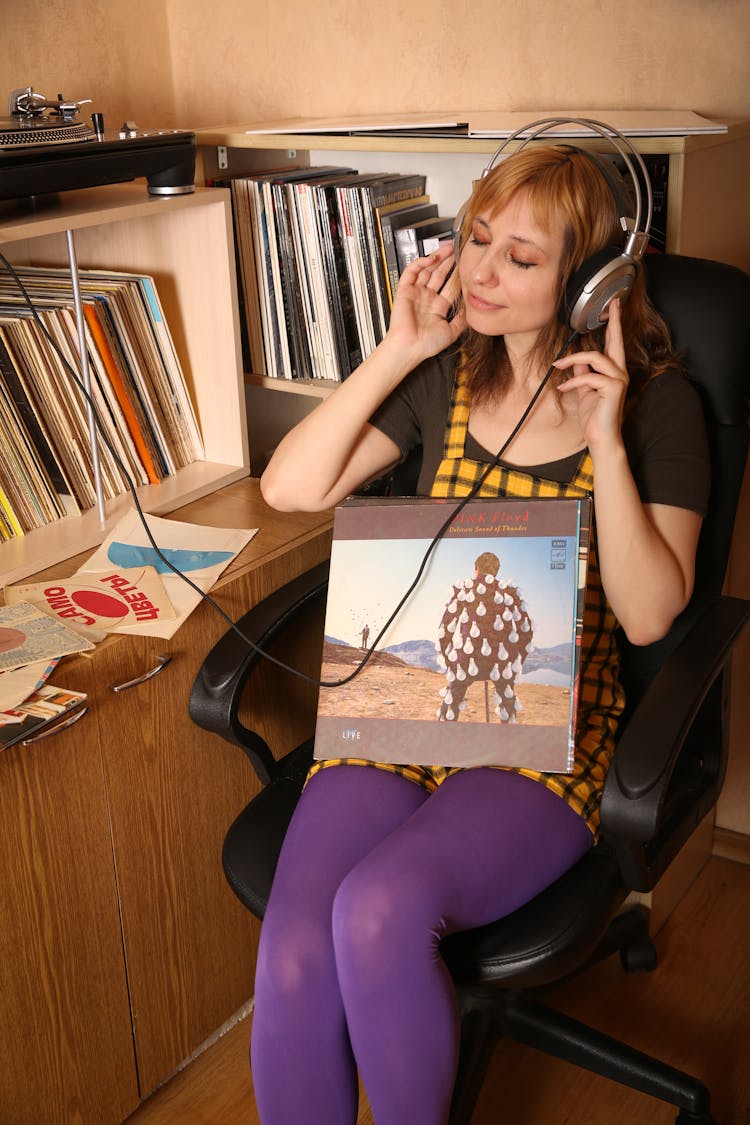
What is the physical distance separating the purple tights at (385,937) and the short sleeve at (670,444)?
1.26ft

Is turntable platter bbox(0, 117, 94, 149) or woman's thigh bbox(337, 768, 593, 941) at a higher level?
turntable platter bbox(0, 117, 94, 149)

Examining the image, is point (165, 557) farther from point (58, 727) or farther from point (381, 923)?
point (381, 923)

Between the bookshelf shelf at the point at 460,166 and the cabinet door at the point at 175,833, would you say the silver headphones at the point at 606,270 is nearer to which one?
the bookshelf shelf at the point at 460,166

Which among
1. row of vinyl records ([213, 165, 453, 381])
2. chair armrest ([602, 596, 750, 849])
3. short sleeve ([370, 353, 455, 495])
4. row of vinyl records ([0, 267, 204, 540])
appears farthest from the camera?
row of vinyl records ([213, 165, 453, 381])

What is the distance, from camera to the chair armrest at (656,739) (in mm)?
1125

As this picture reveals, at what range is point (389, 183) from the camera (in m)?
1.83

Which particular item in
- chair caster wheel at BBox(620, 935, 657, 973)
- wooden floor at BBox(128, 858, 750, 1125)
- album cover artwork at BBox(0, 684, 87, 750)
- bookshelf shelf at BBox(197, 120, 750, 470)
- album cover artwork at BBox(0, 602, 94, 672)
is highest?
bookshelf shelf at BBox(197, 120, 750, 470)

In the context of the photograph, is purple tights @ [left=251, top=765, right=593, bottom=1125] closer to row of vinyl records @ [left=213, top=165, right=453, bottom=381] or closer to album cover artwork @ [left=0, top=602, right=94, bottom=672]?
album cover artwork @ [left=0, top=602, right=94, bottom=672]

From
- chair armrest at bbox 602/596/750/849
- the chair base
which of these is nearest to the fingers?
chair armrest at bbox 602/596/750/849

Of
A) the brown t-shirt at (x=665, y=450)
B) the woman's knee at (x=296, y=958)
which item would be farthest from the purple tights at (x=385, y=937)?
the brown t-shirt at (x=665, y=450)

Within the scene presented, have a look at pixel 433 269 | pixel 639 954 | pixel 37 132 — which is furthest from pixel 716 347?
pixel 639 954

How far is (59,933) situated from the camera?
1.38 meters

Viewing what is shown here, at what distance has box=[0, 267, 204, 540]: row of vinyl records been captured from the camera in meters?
1.59

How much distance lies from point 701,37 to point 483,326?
0.71 meters
